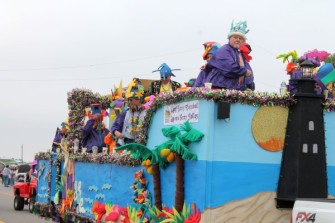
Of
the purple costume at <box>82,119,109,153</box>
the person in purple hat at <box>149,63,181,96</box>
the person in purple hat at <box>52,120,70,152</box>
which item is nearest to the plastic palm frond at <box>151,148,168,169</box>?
the person in purple hat at <box>149,63,181,96</box>

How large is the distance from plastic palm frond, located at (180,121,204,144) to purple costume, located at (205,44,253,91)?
0.96 m

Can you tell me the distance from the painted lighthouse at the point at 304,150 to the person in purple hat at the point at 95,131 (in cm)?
520

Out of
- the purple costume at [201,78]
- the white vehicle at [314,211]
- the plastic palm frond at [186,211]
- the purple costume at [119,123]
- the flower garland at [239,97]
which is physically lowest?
the plastic palm frond at [186,211]

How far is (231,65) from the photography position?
20.4ft

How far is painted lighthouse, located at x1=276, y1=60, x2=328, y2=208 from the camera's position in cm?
537

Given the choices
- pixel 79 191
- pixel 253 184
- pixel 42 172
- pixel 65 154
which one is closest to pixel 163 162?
pixel 253 184

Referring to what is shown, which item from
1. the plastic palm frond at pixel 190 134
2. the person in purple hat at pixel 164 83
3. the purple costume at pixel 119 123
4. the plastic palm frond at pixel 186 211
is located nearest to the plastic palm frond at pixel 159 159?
the plastic palm frond at pixel 190 134

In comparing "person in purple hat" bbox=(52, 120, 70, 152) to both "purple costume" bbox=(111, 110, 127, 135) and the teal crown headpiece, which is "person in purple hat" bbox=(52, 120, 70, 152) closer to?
"purple costume" bbox=(111, 110, 127, 135)

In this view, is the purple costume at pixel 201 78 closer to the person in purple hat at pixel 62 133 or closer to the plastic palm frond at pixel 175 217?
the plastic palm frond at pixel 175 217

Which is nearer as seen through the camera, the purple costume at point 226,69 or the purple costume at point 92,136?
the purple costume at point 226,69

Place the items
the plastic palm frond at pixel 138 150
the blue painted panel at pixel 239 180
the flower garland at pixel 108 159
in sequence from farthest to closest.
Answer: the flower garland at pixel 108 159, the plastic palm frond at pixel 138 150, the blue painted panel at pixel 239 180

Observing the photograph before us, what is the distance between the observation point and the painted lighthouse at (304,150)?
5371mm

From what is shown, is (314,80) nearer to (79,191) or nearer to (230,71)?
(230,71)

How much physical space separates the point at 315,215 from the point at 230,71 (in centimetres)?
258
